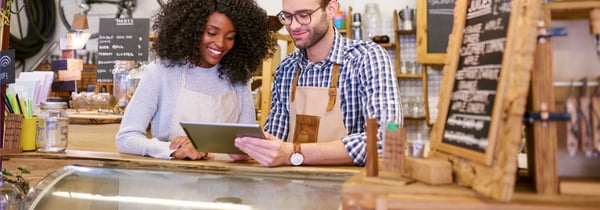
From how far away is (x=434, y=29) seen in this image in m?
5.32

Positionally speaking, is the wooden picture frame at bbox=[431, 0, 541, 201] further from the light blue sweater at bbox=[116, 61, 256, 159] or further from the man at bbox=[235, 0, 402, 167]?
the light blue sweater at bbox=[116, 61, 256, 159]

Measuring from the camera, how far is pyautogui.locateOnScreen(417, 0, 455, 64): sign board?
527cm

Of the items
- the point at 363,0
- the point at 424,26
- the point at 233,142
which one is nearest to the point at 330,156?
the point at 233,142

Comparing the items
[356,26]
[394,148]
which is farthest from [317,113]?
[356,26]

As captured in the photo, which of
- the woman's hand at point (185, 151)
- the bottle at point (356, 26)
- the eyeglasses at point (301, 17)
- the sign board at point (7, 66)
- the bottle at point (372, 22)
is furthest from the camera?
the bottle at point (372, 22)

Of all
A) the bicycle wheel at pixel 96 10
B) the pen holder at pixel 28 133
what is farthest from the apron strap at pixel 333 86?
the bicycle wheel at pixel 96 10

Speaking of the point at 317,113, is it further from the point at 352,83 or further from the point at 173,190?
the point at 173,190

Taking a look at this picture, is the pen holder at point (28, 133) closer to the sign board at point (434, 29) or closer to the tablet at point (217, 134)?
the tablet at point (217, 134)

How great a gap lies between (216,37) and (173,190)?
0.67 meters

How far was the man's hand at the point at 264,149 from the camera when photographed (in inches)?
59.1

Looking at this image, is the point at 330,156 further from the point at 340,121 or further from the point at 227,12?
the point at 227,12

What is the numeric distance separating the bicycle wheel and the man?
6487mm

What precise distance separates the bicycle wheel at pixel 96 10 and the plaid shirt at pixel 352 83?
6.42 metres

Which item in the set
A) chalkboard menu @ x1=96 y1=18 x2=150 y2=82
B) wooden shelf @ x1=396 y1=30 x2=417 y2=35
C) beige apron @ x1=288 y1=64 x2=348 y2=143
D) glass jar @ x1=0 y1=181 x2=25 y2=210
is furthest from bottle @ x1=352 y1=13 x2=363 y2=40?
glass jar @ x1=0 y1=181 x2=25 y2=210
